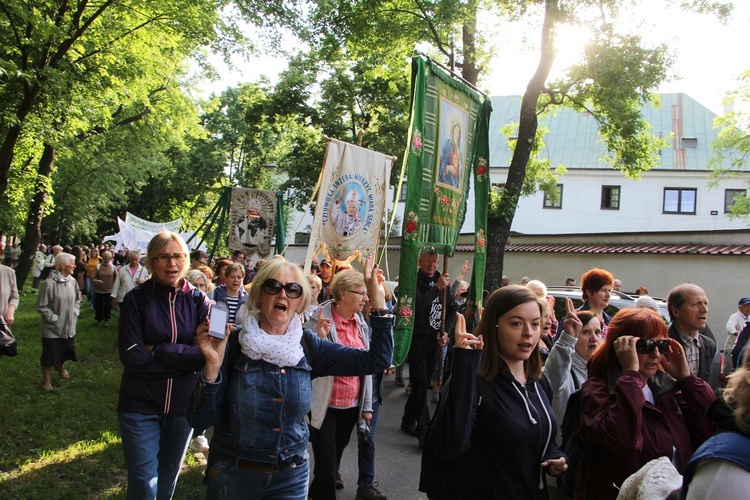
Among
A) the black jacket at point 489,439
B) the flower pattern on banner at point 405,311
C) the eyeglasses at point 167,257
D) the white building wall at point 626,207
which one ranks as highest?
the white building wall at point 626,207

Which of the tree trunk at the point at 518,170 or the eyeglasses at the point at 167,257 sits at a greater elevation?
the tree trunk at the point at 518,170

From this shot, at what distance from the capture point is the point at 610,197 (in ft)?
127

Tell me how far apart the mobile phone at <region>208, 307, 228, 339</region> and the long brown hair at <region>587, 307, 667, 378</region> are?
1.81 metres

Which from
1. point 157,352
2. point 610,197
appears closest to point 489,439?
point 157,352

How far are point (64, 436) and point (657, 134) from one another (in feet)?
133

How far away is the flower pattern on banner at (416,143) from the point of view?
5.32 metres

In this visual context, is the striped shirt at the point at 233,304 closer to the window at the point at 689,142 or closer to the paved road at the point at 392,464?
the paved road at the point at 392,464

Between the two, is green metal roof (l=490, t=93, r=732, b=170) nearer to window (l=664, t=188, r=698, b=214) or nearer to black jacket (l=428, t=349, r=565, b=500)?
window (l=664, t=188, r=698, b=214)

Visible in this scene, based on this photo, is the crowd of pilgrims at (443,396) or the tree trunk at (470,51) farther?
the tree trunk at (470,51)

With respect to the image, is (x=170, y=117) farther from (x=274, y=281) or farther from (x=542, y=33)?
(x=274, y=281)

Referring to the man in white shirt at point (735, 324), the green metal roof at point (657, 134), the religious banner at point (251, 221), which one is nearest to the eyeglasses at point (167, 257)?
the man in white shirt at point (735, 324)

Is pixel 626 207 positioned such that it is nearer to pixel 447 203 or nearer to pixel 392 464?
pixel 447 203

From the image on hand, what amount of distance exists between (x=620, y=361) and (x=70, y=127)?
11616 mm

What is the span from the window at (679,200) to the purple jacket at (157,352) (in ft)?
129
